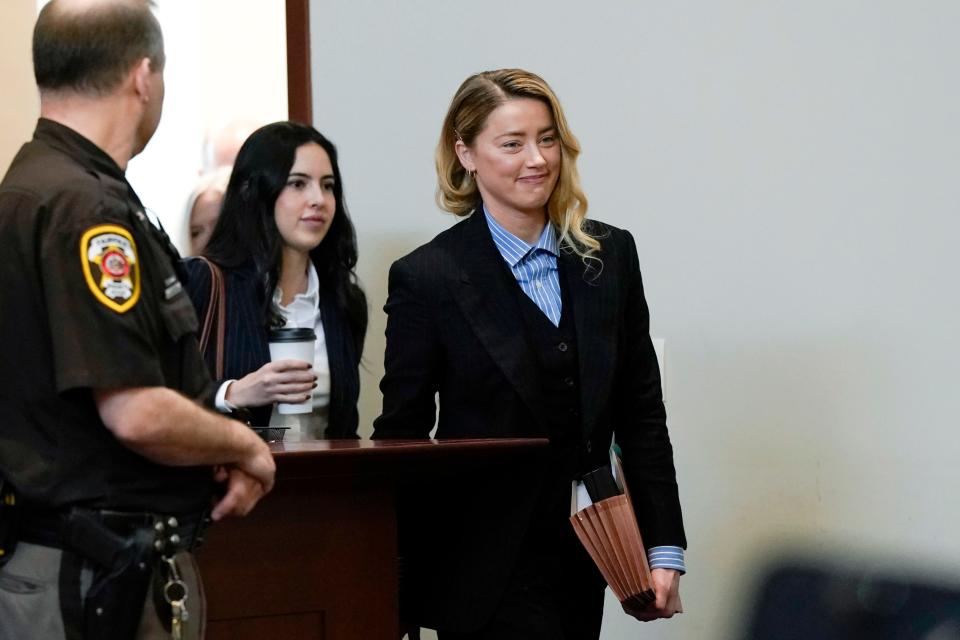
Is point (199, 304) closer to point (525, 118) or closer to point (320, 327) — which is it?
point (320, 327)

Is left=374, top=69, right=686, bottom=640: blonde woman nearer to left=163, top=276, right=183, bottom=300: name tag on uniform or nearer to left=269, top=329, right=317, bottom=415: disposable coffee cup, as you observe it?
left=269, top=329, right=317, bottom=415: disposable coffee cup

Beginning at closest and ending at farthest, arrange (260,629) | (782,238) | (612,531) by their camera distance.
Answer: (260,629) < (612,531) < (782,238)

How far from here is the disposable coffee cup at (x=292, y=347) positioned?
2619mm

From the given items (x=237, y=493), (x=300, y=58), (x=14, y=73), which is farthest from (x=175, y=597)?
(x=14, y=73)

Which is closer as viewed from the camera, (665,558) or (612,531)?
→ (612,531)

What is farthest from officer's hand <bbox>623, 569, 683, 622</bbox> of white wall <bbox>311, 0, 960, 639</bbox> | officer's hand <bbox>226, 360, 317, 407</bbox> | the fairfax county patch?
the fairfax county patch

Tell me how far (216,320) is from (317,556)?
0.91 meters

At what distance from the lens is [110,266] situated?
5.52 feet

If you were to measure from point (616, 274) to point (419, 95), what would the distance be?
1206 mm

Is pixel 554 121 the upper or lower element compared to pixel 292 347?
upper

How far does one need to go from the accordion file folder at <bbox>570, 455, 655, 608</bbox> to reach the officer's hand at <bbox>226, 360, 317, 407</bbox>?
1.90ft

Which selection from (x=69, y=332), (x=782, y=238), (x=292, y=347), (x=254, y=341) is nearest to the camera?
(x=69, y=332)

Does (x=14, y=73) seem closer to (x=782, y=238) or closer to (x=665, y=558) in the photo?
(x=782, y=238)

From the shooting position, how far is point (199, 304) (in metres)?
Answer: 2.85
